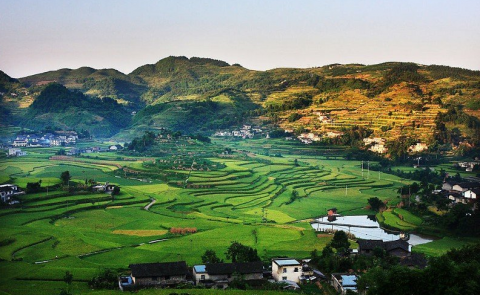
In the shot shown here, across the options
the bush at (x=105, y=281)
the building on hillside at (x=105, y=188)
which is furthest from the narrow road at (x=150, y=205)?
the bush at (x=105, y=281)

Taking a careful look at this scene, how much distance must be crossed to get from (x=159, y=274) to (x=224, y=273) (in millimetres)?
1816

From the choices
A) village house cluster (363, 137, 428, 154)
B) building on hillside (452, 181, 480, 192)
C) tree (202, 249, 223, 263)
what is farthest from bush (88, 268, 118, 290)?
village house cluster (363, 137, 428, 154)

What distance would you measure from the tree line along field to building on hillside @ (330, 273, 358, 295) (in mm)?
2799

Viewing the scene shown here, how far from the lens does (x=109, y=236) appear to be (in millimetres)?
19500

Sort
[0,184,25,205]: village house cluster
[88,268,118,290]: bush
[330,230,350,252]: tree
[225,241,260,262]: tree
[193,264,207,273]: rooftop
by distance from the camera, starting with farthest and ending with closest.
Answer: [0,184,25,205]: village house cluster, [330,230,350,252]: tree, [225,241,260,262]: tree, [193,264,207,273]: rooftop, [88,268,118,290]: bush

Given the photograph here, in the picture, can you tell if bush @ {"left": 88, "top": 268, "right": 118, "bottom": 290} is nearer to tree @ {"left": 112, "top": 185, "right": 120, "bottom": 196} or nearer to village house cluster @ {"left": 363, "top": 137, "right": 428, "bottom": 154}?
tree @ {"left": 112, "top": 185, "right": 120, "bottom": 196}

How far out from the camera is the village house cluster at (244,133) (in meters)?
54.2

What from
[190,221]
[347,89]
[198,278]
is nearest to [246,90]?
[347,89]

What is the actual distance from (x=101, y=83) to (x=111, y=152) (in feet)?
202

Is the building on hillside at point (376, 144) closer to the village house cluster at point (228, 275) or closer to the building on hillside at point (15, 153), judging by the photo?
the building on hillside at point (15, 153)

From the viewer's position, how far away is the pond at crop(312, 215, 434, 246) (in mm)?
22047

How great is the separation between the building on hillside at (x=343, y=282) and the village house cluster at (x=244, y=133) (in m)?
38.3

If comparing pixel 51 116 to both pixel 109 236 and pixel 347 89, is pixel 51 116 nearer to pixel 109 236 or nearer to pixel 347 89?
pixel 347 89

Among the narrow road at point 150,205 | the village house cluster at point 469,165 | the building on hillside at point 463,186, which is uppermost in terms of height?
the village house cluster at point 469,165
